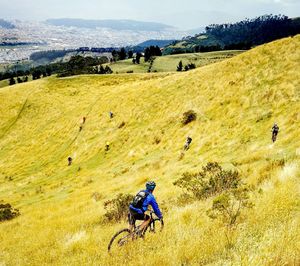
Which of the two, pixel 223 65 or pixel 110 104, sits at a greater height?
pixel 223 65

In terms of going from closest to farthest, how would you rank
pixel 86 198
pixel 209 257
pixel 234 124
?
pixel 209 257 < pixel 86 198 < pixel 234 124

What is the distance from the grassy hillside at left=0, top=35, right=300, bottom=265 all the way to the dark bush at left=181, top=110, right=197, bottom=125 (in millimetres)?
726

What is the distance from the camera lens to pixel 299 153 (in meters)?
18.5

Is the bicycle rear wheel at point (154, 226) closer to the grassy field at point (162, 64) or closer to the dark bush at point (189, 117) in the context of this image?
the dark bush at point (189, 117)

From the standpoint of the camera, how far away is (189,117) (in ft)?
139

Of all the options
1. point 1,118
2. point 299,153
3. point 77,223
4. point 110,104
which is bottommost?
point 1,118

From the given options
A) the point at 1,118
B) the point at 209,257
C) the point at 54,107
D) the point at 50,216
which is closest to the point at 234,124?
the point at 50,216

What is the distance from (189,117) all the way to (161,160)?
975 cm

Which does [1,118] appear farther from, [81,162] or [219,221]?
[219,221]

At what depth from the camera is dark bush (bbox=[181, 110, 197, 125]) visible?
4203 cm

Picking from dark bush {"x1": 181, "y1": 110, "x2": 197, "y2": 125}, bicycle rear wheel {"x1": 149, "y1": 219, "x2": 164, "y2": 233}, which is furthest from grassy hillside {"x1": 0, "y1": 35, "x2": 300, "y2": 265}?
dark bush {"x1": 181, "y1": 110, "x2": 197, "y2": 125}

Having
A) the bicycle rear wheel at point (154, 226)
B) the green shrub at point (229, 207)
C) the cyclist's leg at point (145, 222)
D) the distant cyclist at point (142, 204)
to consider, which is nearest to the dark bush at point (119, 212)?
the bicycle rear wheel at point (154, 226)

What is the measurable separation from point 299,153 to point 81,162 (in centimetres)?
A: 3390

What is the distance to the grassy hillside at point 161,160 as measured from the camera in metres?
9.34
